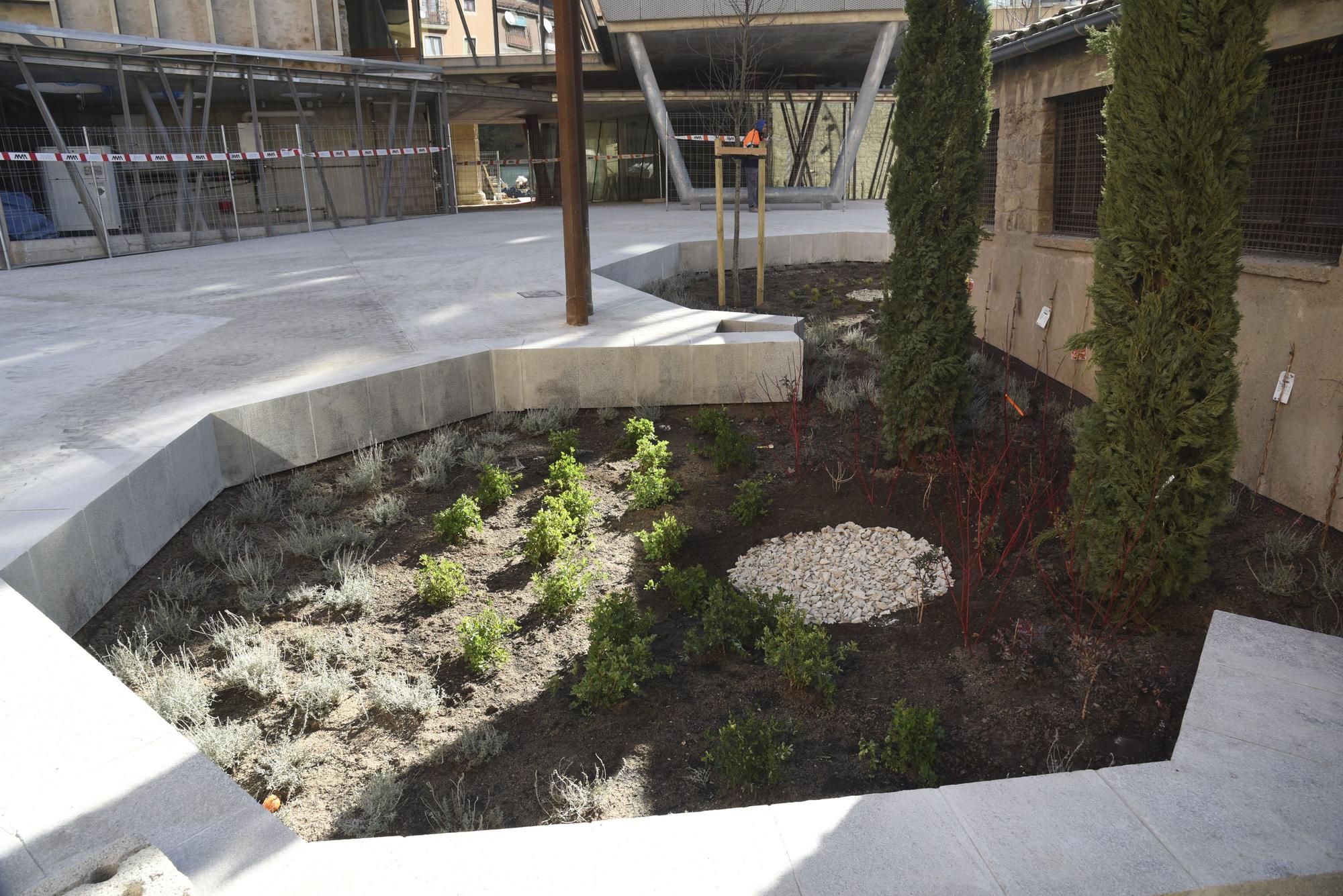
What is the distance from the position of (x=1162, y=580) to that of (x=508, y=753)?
3.01 metres

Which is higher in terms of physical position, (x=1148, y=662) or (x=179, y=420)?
(x=179, y=420)

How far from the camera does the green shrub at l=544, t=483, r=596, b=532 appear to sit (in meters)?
5.62

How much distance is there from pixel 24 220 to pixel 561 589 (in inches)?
617

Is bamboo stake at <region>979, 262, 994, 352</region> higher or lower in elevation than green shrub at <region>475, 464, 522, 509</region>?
higher

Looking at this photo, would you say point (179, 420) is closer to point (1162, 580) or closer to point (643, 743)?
point (643, 743)

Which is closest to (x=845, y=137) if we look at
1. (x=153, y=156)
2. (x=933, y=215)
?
(x=153, y=156)

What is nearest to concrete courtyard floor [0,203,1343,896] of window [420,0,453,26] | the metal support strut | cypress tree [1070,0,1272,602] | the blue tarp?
cypress tree [1070,0,1272,602]

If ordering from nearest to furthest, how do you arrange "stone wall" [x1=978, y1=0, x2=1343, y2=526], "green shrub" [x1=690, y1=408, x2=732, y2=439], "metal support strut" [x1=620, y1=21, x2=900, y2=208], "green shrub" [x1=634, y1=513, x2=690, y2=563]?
"stone wall" [x1=978, y1=0, x2=1343, y2=526] → "green shrub" [x1=634, y1=513, x2=690, y2=563] → "green shrub" [x1=690, y1=408, x2=732, y2=439] → "metal support strut" [x1=620, y1=21, x2=900, y2=208]

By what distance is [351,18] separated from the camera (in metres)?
22.5

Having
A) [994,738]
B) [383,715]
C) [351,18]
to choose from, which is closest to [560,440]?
[383,715]

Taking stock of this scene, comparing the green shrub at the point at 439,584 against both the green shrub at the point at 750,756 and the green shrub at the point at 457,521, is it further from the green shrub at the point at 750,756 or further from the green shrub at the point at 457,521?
the green shrub at the point at 750,756

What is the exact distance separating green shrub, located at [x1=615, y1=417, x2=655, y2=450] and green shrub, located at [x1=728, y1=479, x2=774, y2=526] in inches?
41.6

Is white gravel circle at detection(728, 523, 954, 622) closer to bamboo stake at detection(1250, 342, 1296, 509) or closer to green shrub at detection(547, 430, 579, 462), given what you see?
green shrub at detection(547, 430, 579, 462)

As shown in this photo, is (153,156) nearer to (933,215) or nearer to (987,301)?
(987,301)
